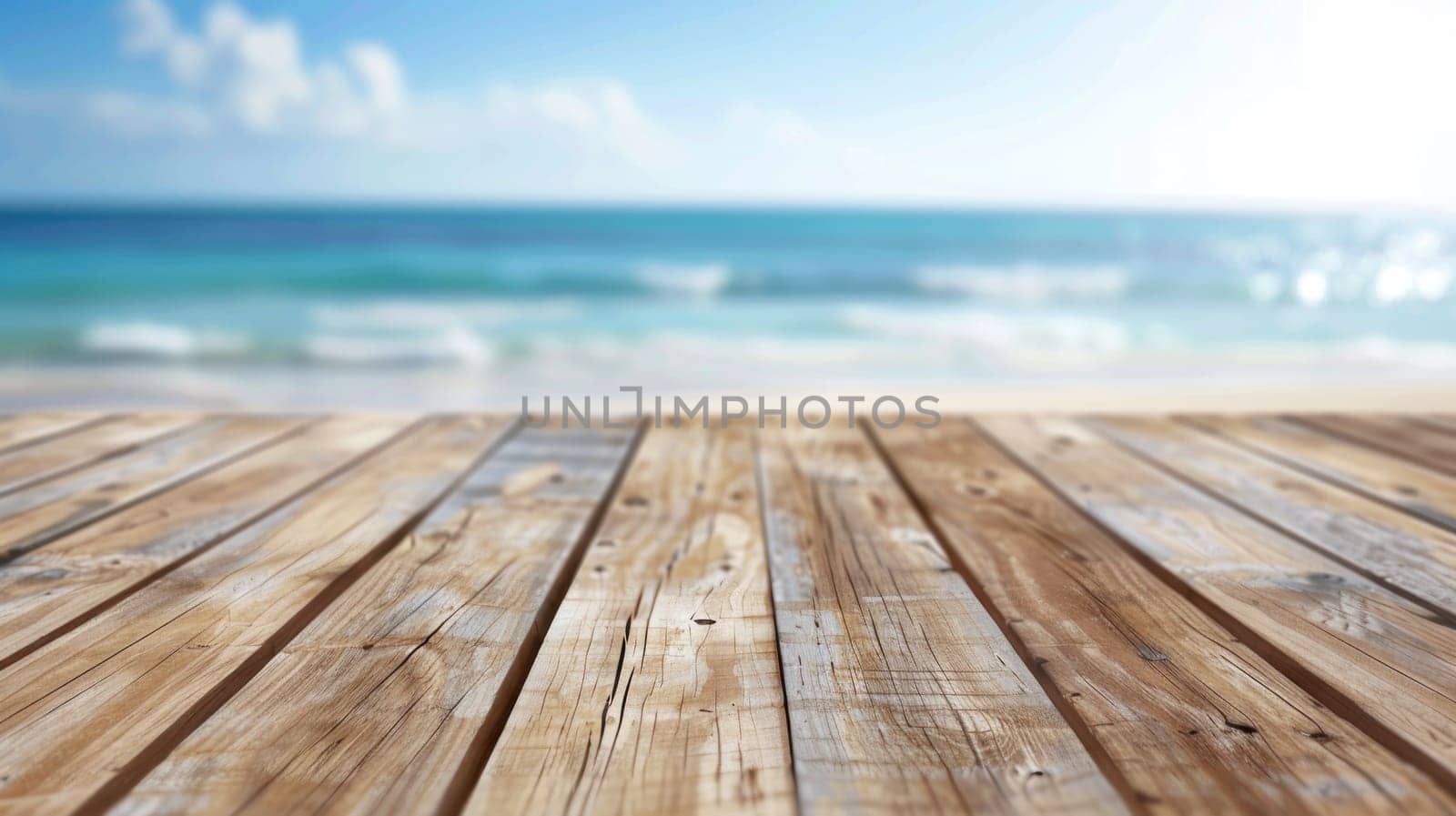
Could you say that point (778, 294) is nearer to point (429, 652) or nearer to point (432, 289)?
point (432, 289)

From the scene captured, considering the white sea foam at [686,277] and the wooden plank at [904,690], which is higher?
the white sea foam at [686,277]

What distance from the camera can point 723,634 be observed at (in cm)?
81

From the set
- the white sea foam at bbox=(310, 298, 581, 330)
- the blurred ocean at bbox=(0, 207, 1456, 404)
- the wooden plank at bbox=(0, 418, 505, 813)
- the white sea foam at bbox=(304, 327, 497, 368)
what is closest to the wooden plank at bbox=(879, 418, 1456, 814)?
the wooden plank at bbox=(0, 418, 505, 813)

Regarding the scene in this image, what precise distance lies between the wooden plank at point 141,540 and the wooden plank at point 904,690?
2.11 feet

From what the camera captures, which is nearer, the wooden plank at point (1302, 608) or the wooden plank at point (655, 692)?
the wooden plank at point (655, 692)

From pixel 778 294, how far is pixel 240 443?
7306 mm

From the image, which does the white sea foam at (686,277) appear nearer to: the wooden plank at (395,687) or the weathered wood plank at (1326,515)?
the weathered wood plank at (1326,515)

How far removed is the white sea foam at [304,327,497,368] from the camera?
566 cm

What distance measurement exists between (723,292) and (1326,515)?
7873mm

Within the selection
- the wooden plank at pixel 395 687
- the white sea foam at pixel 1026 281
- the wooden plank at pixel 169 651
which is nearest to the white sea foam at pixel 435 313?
the white sea foam at pixel 1026 281

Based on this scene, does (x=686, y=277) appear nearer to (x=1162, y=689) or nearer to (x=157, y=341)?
(x=157, y=341)

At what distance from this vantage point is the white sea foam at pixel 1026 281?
29.5 feet

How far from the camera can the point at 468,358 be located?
575 centimetres

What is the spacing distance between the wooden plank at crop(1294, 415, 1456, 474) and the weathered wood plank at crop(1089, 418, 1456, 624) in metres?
0.26
